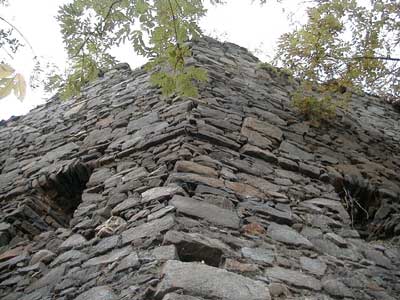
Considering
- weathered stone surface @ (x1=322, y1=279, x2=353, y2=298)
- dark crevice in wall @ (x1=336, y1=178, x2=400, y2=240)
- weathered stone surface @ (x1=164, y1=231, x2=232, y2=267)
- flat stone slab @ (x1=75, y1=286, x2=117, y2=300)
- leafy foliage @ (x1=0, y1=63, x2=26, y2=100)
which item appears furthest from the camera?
dark crevice in wall @ (x1=336, y1=178, x2=400, y2=240)

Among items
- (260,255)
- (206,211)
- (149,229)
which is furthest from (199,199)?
(260,255)

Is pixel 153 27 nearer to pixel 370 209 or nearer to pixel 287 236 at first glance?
pixel 287 236

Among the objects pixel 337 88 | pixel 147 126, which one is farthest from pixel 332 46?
pixel 147 126

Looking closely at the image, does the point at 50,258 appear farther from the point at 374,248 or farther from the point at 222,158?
the point at 374,248

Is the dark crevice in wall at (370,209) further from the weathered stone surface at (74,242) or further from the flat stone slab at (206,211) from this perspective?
the weathered stone surface at (74,242)

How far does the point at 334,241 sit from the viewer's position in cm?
350

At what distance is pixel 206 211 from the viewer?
3.20 meters

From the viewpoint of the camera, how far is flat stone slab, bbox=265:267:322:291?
284 cm

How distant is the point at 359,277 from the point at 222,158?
135 cm

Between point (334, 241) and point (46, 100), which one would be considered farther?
point (46, 100)

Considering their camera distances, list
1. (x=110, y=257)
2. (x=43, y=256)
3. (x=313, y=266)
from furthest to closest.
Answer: (x=43, y=256) → (x=313, y=266) → (x=110, y=257)

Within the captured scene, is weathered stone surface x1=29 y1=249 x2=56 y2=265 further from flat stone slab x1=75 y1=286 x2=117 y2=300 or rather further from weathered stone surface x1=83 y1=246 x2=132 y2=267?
flat stone slab x1=75 y1=286 x2=117 y2=300

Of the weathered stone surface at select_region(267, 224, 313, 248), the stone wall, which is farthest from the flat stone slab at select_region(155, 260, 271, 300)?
the weathered stone surface at select_region(267, 224, 313, 248)

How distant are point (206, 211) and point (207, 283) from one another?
692 mm
